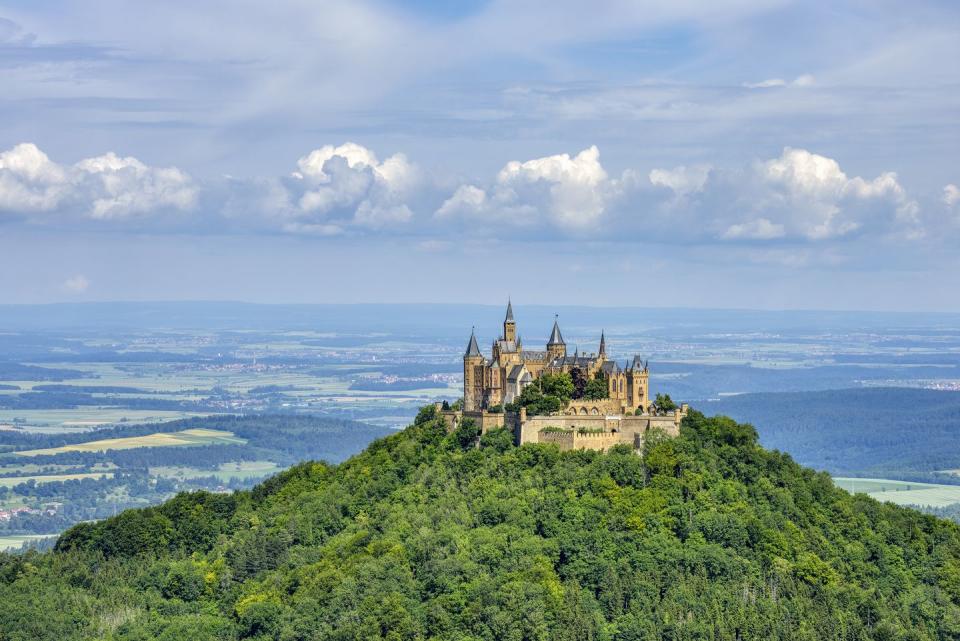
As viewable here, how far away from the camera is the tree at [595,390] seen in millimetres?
119438

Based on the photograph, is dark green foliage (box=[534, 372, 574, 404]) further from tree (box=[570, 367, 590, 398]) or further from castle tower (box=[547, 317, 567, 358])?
castle tower (box=[547, 317, 567, 358])

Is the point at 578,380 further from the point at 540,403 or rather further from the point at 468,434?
the point at 468,434

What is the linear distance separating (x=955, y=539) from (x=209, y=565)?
5414 centimetres

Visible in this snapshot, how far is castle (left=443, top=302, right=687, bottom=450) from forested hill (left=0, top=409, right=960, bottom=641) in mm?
1649

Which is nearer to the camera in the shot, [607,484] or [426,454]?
[607,484]

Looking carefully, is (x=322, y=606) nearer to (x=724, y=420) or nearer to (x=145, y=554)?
(x=145, y=554)

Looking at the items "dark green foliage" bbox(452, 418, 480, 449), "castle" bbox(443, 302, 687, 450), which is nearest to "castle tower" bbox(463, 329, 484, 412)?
"castle" bbox(443, 302, 687, 450)

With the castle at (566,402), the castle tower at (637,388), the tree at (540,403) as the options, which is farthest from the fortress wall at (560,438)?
the castle tower at (637,388)

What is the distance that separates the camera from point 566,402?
11819 centimetres

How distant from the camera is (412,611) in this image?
→ 98.9m

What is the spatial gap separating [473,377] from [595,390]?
10555 mm

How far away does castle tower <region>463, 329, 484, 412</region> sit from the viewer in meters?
124

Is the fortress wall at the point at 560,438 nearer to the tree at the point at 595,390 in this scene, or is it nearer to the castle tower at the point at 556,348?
the tree at the point at 595,390

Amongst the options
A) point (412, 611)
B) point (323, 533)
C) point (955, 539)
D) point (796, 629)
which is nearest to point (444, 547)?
point (412, 611)
